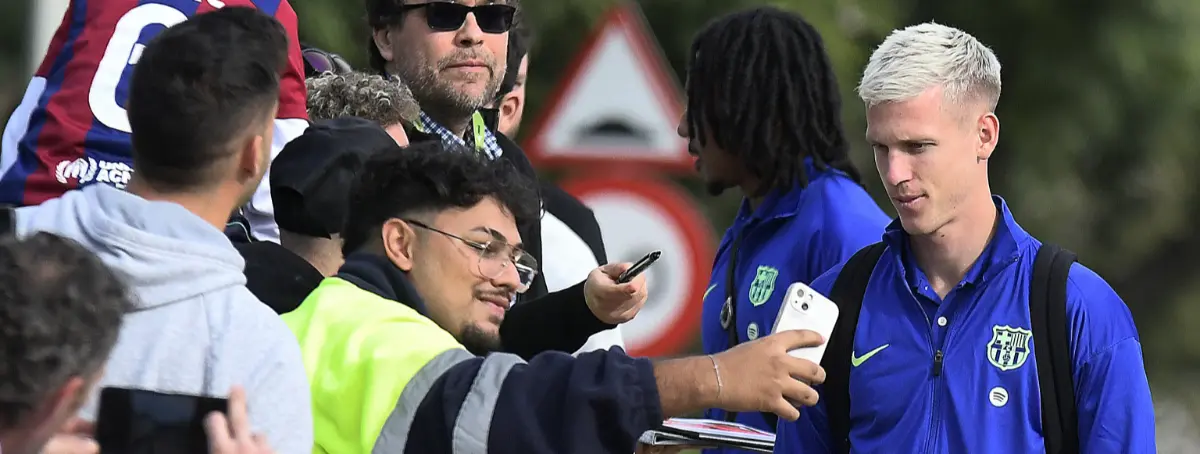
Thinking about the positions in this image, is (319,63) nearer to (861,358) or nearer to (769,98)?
(769,98)

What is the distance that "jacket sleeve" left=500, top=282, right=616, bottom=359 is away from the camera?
4.77m

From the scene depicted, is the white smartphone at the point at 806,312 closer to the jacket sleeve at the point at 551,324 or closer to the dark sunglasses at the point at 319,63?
the jacket sleeve at the point at 551,324

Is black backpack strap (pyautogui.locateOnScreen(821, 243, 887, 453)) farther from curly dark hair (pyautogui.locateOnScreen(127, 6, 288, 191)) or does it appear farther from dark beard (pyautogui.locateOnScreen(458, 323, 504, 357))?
curly dark hair (pyautogui.locateOnScreen(127, 6, 288, 191))

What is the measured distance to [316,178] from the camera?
4.60 metres

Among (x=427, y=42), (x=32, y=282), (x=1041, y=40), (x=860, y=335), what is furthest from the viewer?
(x=1041, y=40)

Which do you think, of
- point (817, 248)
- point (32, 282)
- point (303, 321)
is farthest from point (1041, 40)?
point (32, 282)

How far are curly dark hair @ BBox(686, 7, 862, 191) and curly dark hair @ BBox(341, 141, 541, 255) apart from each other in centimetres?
159

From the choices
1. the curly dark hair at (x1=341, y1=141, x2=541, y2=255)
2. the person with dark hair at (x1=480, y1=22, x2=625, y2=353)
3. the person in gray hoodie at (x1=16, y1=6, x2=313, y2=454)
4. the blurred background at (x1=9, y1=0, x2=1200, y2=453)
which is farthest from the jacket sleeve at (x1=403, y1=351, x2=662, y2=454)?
the blurred background at (x1=9, y1=0, x2=1200, y2=453)

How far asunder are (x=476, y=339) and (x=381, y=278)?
28 centimetres

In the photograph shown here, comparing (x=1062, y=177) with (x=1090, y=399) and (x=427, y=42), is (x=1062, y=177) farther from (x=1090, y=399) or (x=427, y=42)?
(x=1090, y=399)

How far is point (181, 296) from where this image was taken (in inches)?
136

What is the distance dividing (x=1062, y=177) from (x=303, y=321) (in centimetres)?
779

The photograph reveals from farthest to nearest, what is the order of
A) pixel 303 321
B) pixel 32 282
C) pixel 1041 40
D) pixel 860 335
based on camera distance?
pixel 1041 40 < pixel 860 335 < pixel 303 321 < pixel 32 282

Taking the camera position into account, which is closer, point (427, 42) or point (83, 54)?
point (83, 54)
